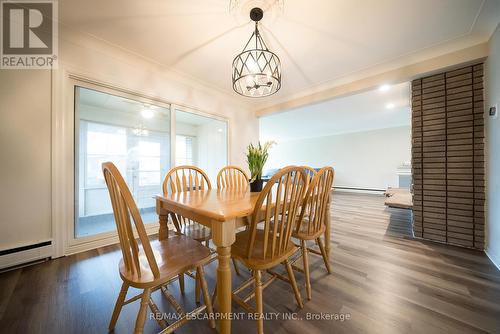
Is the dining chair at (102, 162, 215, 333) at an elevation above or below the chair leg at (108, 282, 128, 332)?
above

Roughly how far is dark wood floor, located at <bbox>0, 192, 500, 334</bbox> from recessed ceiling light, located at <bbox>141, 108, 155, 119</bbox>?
1.88 m

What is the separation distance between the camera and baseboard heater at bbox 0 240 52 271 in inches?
64.6

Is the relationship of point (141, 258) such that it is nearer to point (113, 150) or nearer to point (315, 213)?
point (315, 213)

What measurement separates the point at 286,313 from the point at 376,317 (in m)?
0.58

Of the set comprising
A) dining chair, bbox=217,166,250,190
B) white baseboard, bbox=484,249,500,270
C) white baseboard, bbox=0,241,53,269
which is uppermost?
dining chair, bbox=217,166,250,190

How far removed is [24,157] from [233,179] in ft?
6.80

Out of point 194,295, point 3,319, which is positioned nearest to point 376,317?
point 194,295

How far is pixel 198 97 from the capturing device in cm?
308

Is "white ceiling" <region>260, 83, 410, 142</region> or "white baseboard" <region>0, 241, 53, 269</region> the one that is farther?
"white ceiling" <region>260, 83, 410, 142</region>

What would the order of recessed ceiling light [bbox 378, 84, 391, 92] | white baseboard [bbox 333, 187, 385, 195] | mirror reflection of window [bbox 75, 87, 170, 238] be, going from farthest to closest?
white baseboard [bbox 333, 187, 385, 195] < recessed ceiling light [bbox 378, 84, 391, 92] < mirror reflection of window [bbox 75, 87, 170, 238]

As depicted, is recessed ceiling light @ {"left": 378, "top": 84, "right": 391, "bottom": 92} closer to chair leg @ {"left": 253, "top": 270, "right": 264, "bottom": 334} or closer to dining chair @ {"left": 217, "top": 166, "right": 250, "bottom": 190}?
dining chair @ {"left": 217, "top": 166, "right": 250, "bottom": 190}

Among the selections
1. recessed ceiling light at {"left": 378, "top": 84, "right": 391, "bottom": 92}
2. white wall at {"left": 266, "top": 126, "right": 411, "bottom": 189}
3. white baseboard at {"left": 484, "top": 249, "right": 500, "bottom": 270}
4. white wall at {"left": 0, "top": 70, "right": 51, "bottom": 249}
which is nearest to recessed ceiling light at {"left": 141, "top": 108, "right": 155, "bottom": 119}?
white wall at {"left": 0, "top": 70, "right": 51, "bottom": 249}

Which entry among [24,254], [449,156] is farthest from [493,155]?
[24,254]

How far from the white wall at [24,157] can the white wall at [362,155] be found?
7722 mm
